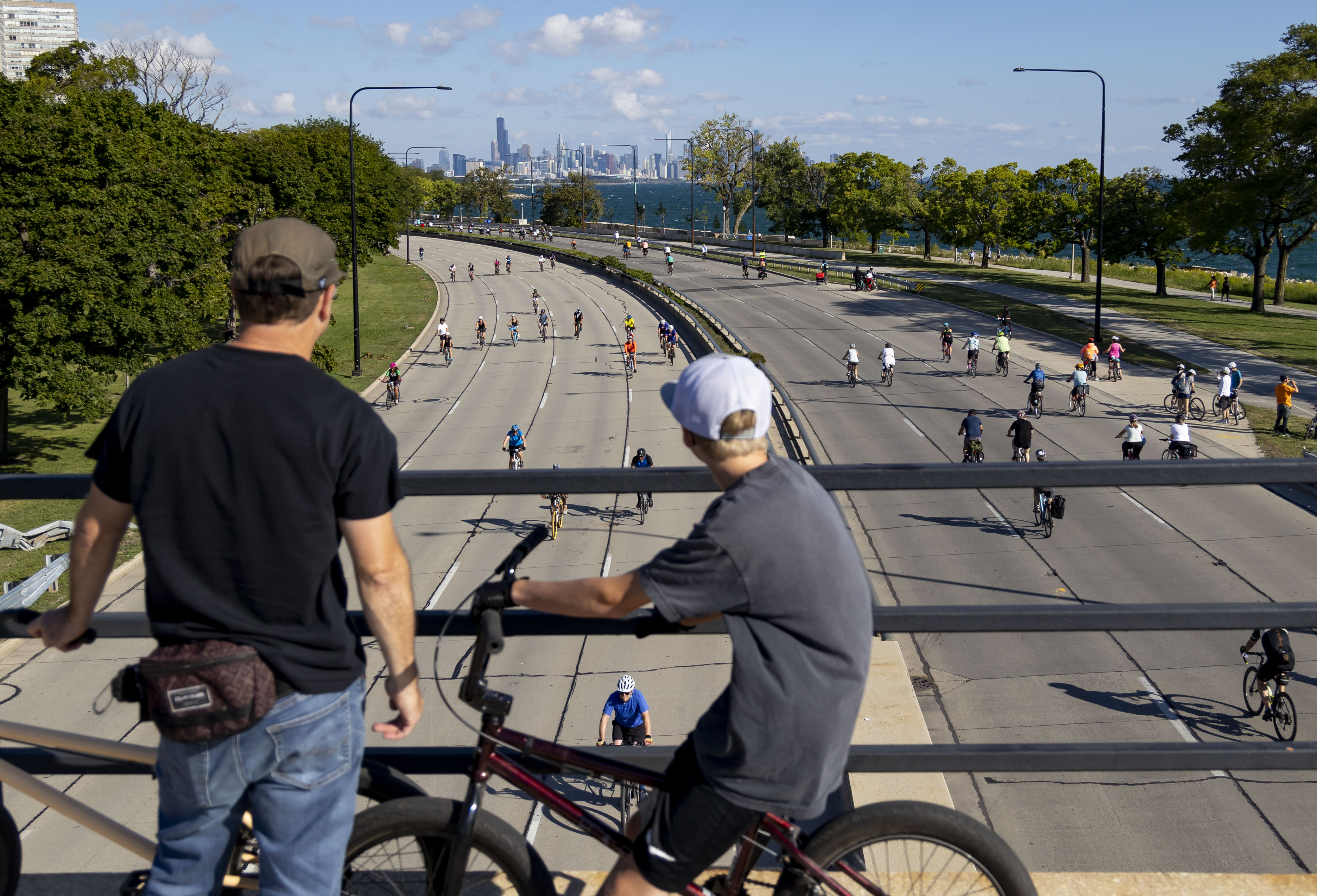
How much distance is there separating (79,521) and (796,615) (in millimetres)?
1597

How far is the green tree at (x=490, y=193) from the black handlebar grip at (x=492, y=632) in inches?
6060

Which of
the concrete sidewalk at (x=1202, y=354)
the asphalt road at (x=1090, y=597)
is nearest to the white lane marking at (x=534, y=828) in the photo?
the asphalt road at (x=1090, y=597)

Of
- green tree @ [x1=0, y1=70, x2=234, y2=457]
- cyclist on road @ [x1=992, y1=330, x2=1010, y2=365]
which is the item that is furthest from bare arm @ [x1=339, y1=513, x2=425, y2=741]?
cyclist on road @ [x1=992, y1=330, x2=1010, y2=365]

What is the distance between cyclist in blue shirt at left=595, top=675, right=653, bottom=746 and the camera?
13.0 meters

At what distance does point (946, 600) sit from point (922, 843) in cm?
2170

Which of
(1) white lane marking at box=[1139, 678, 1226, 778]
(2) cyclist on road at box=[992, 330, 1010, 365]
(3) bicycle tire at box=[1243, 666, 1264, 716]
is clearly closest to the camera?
(3) bicycle tire at box=[1243, 666, 1264, 716]

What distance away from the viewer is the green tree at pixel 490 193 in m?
152

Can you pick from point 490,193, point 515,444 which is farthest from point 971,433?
point 490,193

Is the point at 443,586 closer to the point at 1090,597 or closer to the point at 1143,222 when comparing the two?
the point at 1090,597

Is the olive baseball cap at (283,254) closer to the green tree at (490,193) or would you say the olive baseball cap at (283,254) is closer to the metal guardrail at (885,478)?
the metal guardrail at (885,478)

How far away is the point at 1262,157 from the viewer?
2165 inches

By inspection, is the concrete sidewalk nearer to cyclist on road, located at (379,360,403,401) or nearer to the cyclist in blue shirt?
the cyclist in blue shirt

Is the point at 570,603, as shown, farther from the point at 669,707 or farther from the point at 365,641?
the point at 365,641

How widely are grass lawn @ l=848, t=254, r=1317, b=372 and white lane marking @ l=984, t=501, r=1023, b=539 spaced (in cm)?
2246
